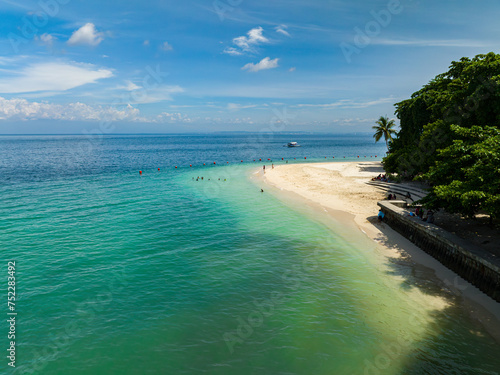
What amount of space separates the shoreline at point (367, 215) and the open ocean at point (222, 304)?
0.93 metres

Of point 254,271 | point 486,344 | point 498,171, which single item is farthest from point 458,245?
point 254,271

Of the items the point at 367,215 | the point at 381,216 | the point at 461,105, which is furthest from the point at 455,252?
the point at 367,215

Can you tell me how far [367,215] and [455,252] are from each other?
14.9m

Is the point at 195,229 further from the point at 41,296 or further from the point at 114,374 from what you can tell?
the point at 114,374

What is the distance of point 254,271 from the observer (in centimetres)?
2327

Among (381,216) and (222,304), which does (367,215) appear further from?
(222,304)

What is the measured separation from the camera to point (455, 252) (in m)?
22.5

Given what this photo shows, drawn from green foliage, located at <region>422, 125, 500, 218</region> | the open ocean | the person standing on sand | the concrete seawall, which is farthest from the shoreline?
green foliage, located at <region>422, 125, 500, 218</region>

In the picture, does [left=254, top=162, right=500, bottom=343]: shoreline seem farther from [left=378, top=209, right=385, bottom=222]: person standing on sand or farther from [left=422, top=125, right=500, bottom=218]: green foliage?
[left=422, top=125, right=500, bottom=218]: green foliage

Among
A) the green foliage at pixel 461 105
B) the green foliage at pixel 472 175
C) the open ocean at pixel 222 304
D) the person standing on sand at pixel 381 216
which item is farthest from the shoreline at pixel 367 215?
the green foliage at pixel 461 105

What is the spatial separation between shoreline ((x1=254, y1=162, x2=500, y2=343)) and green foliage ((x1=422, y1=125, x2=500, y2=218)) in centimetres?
496

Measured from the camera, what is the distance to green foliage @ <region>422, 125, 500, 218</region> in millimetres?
17688

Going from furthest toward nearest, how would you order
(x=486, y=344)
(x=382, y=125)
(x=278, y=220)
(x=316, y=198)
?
1. (x=382, y=125)
2. (x=316, y=198)
3. (x=278, y=220)
4. (x=486, y=344)

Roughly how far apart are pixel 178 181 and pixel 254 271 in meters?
48.2
